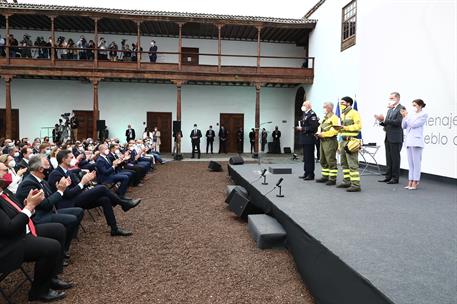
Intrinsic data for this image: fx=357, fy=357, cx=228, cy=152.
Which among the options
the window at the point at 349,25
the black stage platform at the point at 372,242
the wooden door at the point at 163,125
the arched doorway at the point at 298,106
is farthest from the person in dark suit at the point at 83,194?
the arched doorway at the point at 298,106

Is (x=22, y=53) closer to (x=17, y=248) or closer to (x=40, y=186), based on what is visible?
(x=40, y=186)

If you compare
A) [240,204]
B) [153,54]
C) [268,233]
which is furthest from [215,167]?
[153,54]

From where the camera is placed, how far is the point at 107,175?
720 centimetres

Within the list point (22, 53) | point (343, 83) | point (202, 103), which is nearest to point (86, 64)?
point (22, 53)

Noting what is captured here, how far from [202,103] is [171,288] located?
1785 cm

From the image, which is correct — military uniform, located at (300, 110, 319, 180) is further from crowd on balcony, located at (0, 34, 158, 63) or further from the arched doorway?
the arched doorway

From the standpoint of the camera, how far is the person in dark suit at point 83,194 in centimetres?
471

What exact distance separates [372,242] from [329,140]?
356 centimetres

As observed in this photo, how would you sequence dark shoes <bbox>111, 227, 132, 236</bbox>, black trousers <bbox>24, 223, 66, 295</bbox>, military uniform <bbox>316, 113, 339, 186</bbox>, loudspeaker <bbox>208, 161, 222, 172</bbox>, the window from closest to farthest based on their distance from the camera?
black trousers <bbox>24, 223, 66, 295</bbox> → dark shoes <bbox>111, 227, 132, 236</bbox> → military uniform <bbox>316, 113, 339, 186</bbox> → loudspeaker <bbox>208, 161, 222, 172</bbox> → the window

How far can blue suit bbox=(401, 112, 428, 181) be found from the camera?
6297 millimetres

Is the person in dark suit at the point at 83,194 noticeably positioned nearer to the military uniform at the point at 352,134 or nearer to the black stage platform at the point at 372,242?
the black stage platform at the point at 372,242

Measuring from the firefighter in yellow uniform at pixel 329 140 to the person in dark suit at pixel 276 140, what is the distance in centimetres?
1386

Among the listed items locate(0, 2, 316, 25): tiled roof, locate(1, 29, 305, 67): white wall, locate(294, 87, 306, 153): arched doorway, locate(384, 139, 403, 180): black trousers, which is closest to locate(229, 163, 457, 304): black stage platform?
locate(384, 139, 403, 180): black trousers

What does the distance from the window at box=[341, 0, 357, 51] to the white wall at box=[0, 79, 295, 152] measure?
23.2 ft
